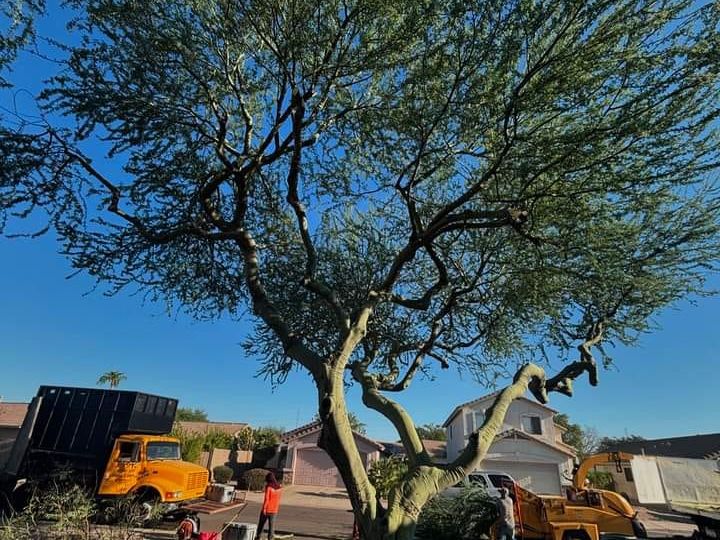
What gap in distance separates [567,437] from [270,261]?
68.6 metres

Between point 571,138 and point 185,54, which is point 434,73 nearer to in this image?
point 571,138

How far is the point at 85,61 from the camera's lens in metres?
6.41

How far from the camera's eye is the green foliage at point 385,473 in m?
15.2

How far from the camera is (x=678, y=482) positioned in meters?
18.2

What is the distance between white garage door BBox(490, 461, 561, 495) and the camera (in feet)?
95.7

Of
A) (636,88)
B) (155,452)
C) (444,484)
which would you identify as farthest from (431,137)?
(155,452)

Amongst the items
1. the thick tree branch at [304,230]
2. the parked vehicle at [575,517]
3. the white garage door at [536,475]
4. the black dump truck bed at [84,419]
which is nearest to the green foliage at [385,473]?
the parked vehicle at [575,517]

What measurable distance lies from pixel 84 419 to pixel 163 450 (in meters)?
2.32

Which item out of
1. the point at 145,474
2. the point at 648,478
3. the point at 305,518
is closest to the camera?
the point at 145,474

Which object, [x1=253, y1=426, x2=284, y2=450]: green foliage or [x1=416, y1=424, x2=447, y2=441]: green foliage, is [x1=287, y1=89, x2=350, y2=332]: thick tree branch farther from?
[x1=416, y1=424, x2=447, y2=441]: green foliage

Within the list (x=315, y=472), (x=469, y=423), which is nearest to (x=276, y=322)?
(x=315, y=472)

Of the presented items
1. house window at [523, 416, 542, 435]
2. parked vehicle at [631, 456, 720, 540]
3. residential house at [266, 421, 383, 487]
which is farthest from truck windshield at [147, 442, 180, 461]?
house window at [523, 416, 542, 435]

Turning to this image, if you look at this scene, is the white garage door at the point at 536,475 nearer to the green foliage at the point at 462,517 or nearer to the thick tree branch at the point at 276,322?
the green foliage at the point at 462,517

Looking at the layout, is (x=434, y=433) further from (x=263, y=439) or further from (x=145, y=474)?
(x=145, y=474)
